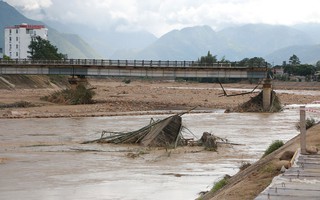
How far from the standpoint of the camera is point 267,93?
65.1 metres

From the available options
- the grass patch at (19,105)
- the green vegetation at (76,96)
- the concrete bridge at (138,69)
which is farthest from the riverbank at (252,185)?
the green vegetation at (76,96)

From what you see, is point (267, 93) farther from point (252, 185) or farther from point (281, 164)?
point (252, 185)

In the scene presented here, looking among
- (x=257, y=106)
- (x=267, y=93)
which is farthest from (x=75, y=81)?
(x=267, y=93)

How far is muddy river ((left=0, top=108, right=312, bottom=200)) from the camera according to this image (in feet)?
63.6

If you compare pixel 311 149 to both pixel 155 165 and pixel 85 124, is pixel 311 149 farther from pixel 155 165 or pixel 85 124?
pixel 85 124

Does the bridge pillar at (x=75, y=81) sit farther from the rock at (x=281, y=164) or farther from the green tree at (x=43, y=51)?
the rock at (x=281, y=164)

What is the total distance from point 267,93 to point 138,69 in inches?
683

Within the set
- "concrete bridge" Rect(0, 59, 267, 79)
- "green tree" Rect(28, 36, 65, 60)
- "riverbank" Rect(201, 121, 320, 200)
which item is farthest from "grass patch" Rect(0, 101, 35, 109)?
"green tree" Rect(28, 36, 65, 60)

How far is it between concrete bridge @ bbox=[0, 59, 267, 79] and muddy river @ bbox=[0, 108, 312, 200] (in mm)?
26320

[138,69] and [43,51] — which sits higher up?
[43,51]

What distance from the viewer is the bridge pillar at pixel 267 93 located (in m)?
64.4

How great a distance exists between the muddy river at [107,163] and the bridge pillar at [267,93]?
18128mm

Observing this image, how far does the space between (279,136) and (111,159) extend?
48.2ft

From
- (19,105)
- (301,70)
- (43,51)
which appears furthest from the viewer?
(301,70)
